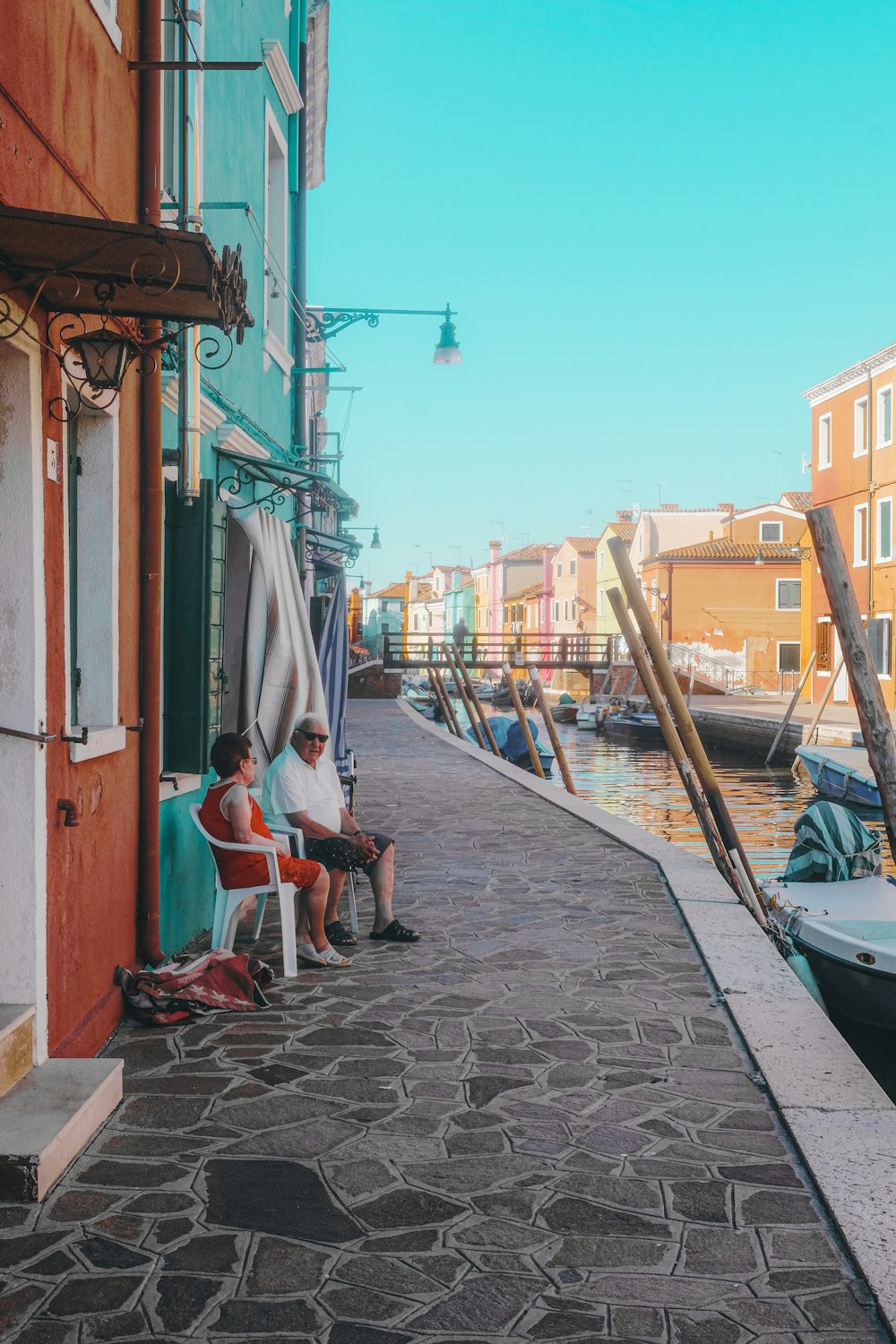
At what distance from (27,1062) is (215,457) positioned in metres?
4.79

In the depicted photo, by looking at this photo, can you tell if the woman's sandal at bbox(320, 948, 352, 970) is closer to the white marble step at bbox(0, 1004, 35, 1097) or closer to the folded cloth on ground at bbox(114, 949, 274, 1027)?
the folded cloth on ground at bbox(114, 949, 274, 1027)

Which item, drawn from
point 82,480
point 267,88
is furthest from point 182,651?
point 267,88

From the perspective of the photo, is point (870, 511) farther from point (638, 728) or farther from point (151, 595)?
point (151, 595)

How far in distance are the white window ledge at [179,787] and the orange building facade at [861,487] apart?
25771 millimetres

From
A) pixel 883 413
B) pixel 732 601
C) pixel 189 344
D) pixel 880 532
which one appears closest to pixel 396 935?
pixel 189 344

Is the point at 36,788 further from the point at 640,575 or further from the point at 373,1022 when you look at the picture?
the point at 640,575

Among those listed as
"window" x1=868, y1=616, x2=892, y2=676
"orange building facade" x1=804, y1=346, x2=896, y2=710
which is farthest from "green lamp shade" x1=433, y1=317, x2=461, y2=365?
"window" x1=868, y1=616, x2=892, y2=676

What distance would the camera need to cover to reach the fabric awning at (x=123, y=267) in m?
3.53

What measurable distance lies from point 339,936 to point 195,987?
1484mm

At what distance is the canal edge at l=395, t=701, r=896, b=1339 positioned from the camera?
328cm

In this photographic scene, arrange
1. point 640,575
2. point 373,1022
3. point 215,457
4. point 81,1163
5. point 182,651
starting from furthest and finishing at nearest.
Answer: point 640,575, point 215,457, point 182,651, point 373,1022, point 81,1163

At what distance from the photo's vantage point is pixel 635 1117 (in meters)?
4.08

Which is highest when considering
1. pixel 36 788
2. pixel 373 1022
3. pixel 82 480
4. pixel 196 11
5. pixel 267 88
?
pixel 267 88

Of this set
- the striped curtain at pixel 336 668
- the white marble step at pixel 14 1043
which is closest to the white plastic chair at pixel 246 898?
the white marble step at pixel 14 1043
